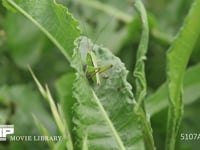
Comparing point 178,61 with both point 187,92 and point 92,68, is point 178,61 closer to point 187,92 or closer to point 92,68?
point 92,68

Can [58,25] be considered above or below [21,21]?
below

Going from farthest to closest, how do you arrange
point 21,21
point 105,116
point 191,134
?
point 21,21, point 191,134, point 105,116

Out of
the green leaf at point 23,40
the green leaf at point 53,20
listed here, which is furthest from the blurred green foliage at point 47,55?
the green leaf at point 53,20

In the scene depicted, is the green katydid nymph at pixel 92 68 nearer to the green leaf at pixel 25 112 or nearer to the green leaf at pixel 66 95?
the green leaf at pixel 66 95

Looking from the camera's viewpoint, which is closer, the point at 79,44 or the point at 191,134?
the point at 79,44

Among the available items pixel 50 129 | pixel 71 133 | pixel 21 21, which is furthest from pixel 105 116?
pixel 21 21

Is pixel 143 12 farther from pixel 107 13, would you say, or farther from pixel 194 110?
pixel 107 13

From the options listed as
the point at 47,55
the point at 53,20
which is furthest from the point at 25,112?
the point at 53,20
